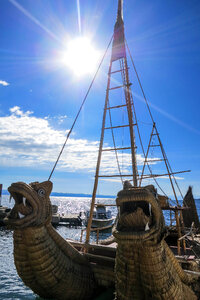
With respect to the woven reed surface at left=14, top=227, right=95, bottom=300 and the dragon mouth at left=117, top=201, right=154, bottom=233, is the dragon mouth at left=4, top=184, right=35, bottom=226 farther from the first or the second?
the dragon mouth at left=117, top=201, right=154, bottom=233

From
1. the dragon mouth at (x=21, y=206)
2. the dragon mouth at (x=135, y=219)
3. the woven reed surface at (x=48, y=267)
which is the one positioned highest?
the dragon mouth at (x=21, y=206)

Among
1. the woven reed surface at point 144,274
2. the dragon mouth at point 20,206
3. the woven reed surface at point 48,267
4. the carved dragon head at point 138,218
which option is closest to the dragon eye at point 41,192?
the dragon mouth at point 20,206

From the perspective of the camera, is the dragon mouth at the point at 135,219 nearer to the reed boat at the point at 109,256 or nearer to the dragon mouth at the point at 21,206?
the reed boat at the point at 109,256

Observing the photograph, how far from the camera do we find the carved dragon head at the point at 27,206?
18.3 feet

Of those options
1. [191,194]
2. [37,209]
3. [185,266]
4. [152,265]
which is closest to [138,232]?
[152,265]

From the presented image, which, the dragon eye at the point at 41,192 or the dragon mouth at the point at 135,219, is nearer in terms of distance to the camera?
the dragon mouth at the point at 135,219

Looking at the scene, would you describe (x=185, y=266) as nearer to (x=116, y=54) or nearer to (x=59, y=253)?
(x=59, y=253)

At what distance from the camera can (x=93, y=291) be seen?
762 centimetres

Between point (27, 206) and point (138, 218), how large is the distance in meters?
3.57

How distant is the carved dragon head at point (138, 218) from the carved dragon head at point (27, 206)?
3063 mm

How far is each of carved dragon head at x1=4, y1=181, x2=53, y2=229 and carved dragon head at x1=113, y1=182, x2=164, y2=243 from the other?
3063 mm

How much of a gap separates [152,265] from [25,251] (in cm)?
402

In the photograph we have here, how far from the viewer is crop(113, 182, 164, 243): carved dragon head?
3.51m

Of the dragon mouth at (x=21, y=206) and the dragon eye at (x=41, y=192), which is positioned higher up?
the dragon eye at (x=41, y=192)
